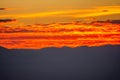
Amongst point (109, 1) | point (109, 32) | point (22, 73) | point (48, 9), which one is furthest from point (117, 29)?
point (22, 73)

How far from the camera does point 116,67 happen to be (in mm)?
4988

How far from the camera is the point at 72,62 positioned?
4.97 metres

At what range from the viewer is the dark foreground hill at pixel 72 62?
16.3 ft

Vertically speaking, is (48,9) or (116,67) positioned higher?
(48,9)

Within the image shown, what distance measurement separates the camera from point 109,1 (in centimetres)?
496

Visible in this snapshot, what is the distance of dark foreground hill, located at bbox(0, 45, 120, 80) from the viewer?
496 centimetres

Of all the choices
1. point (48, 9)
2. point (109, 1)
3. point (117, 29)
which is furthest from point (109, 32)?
point (48, 9)

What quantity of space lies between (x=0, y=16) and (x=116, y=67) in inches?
77.0

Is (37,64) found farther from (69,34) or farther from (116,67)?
(116,67)

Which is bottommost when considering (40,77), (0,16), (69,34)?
(40,77)

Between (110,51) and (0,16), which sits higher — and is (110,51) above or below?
below

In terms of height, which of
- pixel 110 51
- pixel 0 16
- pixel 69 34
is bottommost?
pixel 110 51

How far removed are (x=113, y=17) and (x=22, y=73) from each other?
1.65 metres

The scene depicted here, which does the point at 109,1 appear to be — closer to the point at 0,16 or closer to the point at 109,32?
the point at 109,32
